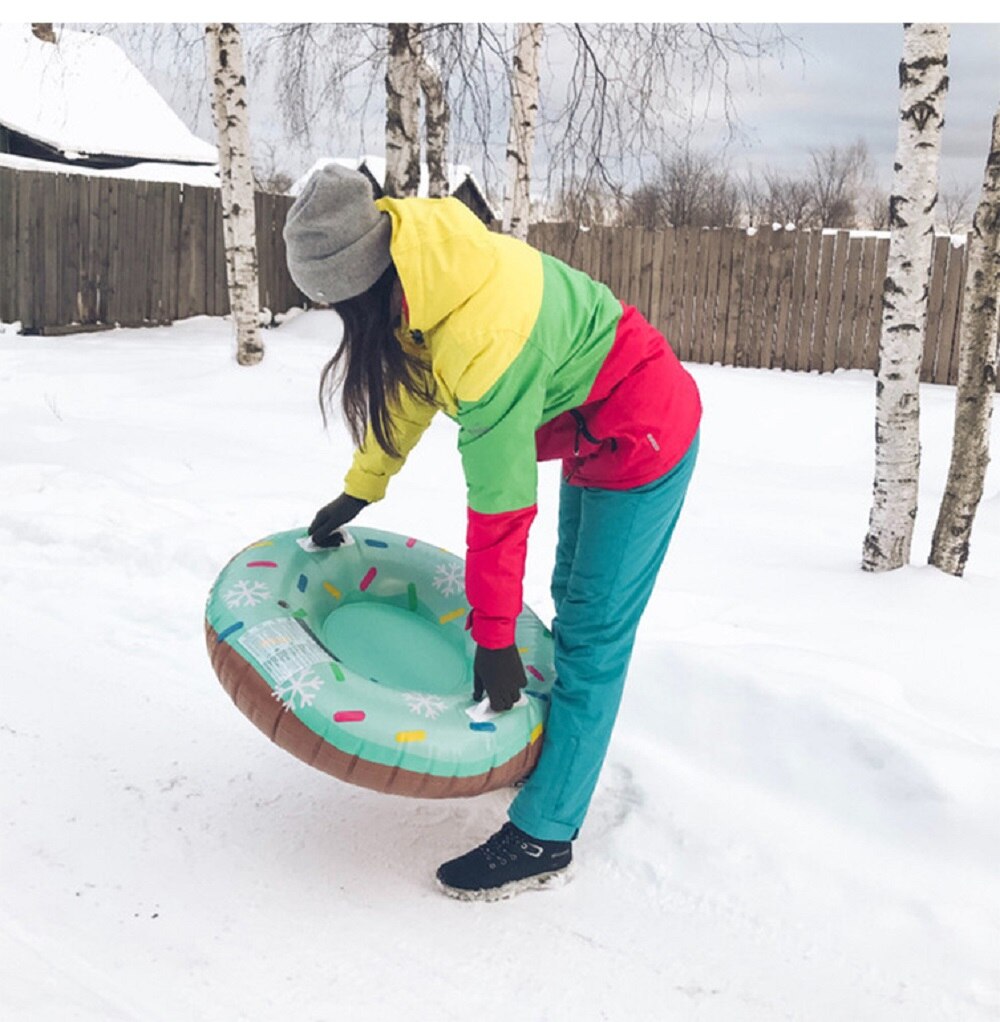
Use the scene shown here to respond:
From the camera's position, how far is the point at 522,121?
368 inches

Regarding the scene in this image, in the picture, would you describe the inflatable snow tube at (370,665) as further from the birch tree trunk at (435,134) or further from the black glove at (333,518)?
the birch tree trunk at (435,134)

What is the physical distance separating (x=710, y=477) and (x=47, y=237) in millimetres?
8401

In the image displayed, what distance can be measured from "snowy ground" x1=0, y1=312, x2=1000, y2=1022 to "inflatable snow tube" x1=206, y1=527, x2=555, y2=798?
36 centimetres

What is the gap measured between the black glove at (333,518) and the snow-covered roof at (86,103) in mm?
16800

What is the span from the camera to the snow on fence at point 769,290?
11039mm

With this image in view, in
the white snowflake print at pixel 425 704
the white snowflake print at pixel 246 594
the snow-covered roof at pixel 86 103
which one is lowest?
the white snowflake print at pixel 425 704

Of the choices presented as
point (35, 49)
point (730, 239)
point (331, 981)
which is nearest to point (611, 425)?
point (331, 981)

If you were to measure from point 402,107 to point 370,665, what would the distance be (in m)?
6.99

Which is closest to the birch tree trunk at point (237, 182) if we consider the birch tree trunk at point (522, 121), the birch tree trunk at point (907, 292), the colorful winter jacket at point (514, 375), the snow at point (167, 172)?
the birch tree trunk at point (522, 121)

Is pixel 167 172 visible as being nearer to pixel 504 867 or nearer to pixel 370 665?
pixel 370 665

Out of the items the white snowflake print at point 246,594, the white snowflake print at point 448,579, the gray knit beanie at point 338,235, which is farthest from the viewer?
the white snowflake print at point 448,579

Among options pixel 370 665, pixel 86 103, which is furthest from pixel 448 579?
pixel 86 103

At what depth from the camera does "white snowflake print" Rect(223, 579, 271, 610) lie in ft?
8.10

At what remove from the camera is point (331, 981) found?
6.81 feet
